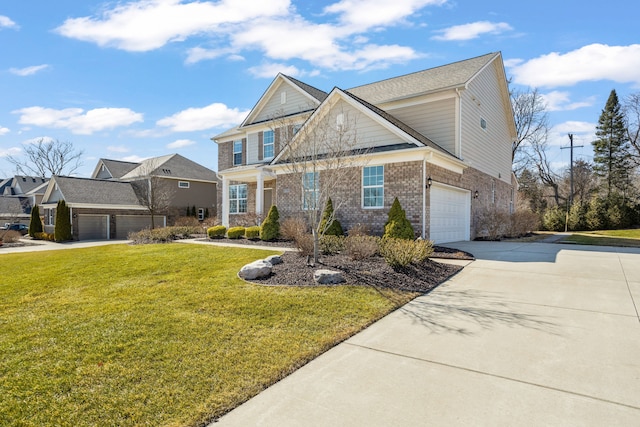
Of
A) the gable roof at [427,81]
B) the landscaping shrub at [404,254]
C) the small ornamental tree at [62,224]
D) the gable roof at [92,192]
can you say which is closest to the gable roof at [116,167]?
the gable roof at [92,192]

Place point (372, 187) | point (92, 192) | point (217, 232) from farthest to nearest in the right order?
point (92, 192)
point (217, 232)
point (372, 187)

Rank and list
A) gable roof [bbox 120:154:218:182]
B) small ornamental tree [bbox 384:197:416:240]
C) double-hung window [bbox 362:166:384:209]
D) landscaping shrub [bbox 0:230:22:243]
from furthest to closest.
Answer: gable roof [bbox 120:154:218:182]
landscaping shrub [bbox 0:230:22:243]
double-hung window [bbox 362:166:384:209]
small ornamental tree [bbox 384:197:416:240]

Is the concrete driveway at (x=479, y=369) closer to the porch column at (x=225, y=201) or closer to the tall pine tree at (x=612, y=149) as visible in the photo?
the porch column at (x=225, y=201)

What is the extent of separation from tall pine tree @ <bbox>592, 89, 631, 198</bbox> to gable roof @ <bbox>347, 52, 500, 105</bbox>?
26.0m

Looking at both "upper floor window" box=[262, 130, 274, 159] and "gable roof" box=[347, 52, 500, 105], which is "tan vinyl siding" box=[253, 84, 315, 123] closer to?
"upper floor window" box=[262, 130, 274, 159]

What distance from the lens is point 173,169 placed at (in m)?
31.8

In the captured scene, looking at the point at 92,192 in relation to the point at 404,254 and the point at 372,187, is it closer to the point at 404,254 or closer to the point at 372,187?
the point at 372,187

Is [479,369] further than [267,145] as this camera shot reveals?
No

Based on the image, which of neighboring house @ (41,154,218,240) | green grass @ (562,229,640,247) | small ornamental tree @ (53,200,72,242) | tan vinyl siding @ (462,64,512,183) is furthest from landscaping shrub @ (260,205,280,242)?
small ornamental tree @ (53,200,72,242)

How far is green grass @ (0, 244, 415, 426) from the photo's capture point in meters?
2.91

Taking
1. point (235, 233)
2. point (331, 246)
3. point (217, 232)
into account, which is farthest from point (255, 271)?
point (217, 232)

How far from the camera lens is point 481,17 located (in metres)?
10.5

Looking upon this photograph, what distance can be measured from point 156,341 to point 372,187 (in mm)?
10069

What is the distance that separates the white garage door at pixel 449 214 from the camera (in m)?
13.0
